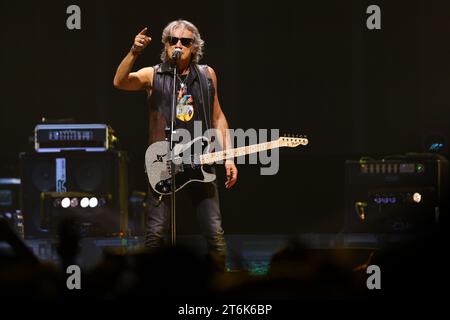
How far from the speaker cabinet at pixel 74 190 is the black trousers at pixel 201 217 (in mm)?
2145

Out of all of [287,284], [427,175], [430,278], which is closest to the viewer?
[430,278]

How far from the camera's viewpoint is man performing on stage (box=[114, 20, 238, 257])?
154 inches

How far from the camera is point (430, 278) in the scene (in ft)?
7.88

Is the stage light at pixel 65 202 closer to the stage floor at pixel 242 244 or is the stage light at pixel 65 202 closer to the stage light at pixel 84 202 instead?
the stage light at pixel 84 202

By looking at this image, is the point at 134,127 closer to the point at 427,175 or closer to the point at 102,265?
the point at 427,175

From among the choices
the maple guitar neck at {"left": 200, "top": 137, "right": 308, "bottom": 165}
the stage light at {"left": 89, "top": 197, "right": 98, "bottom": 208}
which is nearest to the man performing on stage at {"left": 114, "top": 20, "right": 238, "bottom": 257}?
the maple guitar neck at {"left": 200, "top": 137, "right": 308, "bottom": 165}

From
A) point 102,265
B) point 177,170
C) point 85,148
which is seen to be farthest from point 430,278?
point 85,148

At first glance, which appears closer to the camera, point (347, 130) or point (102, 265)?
point (102, 265)

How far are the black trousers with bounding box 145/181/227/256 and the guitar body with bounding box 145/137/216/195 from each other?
4 centimetres

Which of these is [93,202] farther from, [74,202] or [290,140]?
[290,140]

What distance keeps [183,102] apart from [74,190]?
245 centimetres

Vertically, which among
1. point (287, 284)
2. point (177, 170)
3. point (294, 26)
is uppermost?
point (294, 26)

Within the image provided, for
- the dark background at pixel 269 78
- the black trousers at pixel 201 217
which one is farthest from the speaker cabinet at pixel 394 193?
the black trousers at pixel 201 217

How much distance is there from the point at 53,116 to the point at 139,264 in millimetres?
4941
